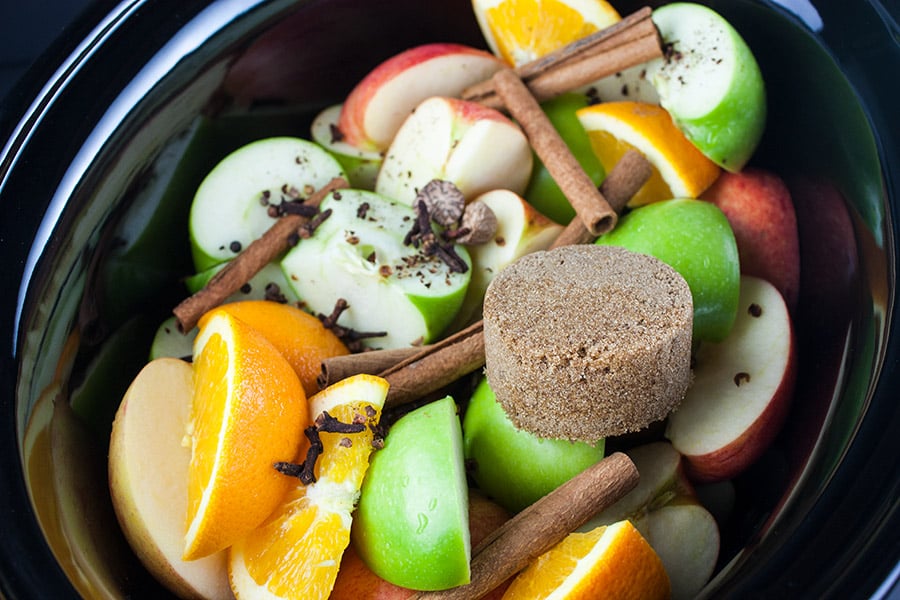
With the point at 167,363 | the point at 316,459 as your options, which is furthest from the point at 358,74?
the point at 316,459

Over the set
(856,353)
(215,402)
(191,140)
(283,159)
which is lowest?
(856,353)

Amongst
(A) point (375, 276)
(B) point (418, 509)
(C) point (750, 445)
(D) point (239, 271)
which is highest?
(D) point (239, 271)

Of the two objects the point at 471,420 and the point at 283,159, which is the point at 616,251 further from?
the point at 283,159

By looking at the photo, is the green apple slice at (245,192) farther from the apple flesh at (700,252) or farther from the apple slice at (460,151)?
the apple flesh at (700,252)

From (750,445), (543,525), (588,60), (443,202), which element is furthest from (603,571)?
(588,60)

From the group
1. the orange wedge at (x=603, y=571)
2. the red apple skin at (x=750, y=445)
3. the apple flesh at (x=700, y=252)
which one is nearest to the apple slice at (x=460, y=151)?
the apple flesh at (x=700, y=252)

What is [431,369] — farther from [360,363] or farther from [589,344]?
[589,344]
